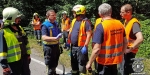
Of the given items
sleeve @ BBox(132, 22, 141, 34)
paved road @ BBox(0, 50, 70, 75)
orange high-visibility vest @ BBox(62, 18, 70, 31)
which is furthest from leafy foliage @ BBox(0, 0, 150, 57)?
sleeve @ BBox(132, 22, 141, 34)

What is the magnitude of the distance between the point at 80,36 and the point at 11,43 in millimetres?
1773

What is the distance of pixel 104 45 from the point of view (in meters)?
4.54

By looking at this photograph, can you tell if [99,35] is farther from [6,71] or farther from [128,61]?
[6,71]

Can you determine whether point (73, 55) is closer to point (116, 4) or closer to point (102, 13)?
point (102, 13)

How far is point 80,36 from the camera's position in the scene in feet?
20.3

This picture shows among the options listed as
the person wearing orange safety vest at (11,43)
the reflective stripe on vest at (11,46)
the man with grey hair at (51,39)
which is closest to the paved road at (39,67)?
the man with grey hair at (51,39)

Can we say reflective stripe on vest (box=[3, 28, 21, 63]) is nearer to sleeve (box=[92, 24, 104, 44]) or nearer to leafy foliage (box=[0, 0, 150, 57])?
sleeve (box=[92, 24, 104, 44])

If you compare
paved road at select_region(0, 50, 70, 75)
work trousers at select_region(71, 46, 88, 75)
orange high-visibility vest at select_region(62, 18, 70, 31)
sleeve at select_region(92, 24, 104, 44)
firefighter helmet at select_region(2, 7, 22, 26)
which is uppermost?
firefighter helmet at select_region(2, 7, 22, 26)

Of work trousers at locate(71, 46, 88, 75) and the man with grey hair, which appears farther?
the man with grey hair

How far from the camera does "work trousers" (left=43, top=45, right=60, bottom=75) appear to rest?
6645 millimetres

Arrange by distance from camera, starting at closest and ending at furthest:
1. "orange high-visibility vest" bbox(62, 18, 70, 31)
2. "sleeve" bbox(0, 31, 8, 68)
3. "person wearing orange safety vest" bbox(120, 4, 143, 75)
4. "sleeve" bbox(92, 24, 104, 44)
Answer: "sleeve" bbox(92, 24, 104, 44)
"sleeve" bbox(0, 31, 8, 68)
"person wearing orange safety vest" bbox(120, 4, 143, 75)
"orange high-visibility vest" bbox(62, 18, 70, 31)

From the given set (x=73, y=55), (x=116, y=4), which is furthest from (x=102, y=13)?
(x=116, y=4)

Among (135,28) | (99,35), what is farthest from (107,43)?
(135,28)

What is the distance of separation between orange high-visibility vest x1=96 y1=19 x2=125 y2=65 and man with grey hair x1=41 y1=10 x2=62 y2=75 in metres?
2.12
